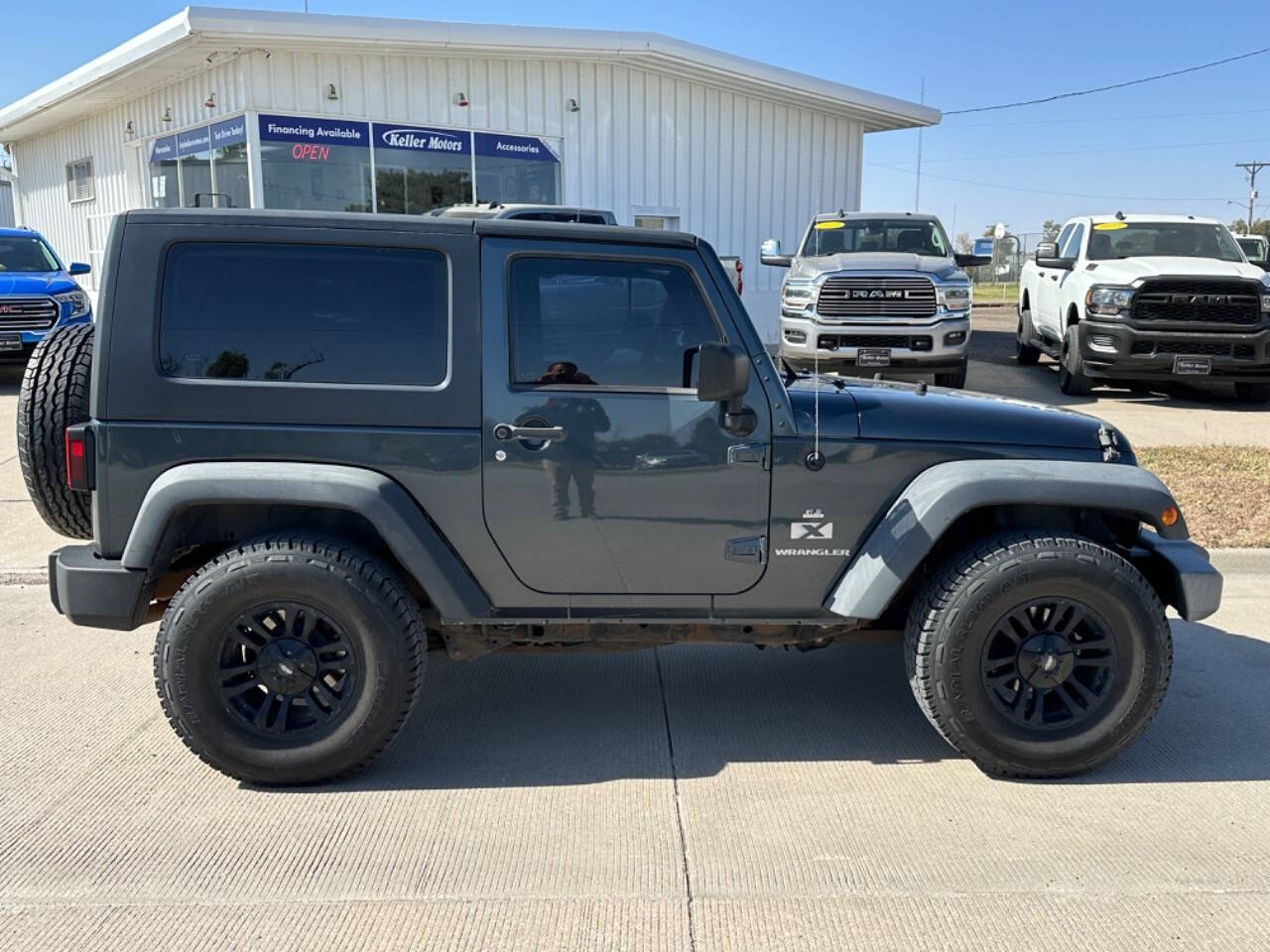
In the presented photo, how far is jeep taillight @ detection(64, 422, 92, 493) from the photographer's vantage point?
3521 mm

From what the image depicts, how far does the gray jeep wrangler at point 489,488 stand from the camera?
3.55m

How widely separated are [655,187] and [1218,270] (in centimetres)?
810

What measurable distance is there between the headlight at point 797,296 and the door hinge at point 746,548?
313 inches

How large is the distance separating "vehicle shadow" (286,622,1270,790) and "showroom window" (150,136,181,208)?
13841mm

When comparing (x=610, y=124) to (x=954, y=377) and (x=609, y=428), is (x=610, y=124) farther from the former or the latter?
(x=609, y=428)

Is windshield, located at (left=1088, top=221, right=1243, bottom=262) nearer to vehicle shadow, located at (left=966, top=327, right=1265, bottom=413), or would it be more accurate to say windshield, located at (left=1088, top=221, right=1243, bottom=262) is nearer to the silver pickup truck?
vehicle shadow, located at (left=966, top=327, right=1265, bottom=413)

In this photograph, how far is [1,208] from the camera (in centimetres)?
3662

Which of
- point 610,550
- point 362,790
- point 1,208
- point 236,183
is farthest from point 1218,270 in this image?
point 1,208

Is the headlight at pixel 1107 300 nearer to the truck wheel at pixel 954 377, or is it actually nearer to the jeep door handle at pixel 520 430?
the truck wheel at pixel 954 377

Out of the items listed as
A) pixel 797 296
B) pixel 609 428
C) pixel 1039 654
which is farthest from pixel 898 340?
pixel 609 428

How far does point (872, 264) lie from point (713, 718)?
8.01m

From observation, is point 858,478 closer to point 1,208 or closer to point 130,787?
point 130,787

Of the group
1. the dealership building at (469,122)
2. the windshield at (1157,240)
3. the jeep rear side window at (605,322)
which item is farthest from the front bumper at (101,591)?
the windshield at (1157,240)

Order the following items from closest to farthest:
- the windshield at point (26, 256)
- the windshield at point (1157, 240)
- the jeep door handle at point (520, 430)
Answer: the jeep door handle at point (520, 430) → the windshield at point (1157, 240) → the windshield at point (26, 256)
